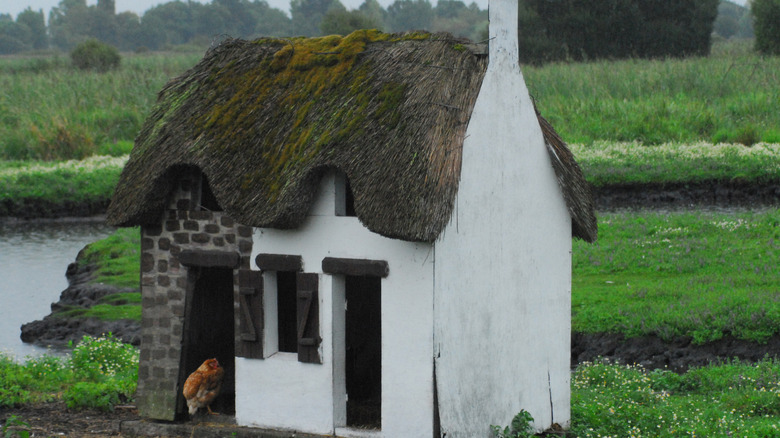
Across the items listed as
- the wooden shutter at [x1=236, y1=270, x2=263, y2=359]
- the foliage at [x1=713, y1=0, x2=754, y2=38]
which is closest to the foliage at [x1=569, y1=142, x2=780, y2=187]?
the wooden shutter at [x1=236, y1=270, x2=263, y2=359]

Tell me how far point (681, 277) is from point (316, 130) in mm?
10747

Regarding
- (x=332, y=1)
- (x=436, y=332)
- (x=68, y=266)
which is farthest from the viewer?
(x=332, y=1)

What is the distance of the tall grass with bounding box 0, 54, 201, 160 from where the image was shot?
131 ft

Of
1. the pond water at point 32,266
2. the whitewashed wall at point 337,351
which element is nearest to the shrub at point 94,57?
the pond water at point 32,266

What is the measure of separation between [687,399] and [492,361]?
3496 millimetres

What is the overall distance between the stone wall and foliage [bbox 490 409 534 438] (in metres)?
3.73

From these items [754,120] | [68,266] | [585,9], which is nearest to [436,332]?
[68,266]

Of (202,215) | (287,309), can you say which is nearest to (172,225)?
(202,215)

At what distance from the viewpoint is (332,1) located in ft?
369

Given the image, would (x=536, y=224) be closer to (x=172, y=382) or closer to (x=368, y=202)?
(x=368, y=202)

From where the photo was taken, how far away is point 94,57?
5553 cm

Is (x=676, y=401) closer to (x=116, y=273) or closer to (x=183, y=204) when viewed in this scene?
(x=183, y=204)

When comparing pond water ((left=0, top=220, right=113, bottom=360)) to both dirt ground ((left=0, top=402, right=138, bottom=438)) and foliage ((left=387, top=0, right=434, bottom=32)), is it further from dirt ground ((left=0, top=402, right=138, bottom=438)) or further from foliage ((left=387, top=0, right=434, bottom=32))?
foliage ((left=387, top=0, right=434, bottom=32))

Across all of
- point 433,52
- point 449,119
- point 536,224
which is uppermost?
point 433,52
